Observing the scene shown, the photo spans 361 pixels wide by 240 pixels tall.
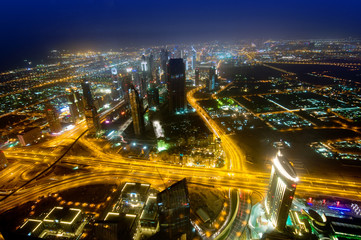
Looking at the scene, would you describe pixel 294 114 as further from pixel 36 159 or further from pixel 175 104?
pixel 36 159

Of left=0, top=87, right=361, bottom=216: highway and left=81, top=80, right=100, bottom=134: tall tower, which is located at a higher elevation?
left=81, top=80, right=100, bottom=134: tall tower

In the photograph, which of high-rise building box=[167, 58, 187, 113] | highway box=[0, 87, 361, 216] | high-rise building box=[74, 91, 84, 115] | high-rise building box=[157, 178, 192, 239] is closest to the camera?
high-rise building box=[157, 178, 192, 239]

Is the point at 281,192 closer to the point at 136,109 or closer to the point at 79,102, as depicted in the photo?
the point at 136,109

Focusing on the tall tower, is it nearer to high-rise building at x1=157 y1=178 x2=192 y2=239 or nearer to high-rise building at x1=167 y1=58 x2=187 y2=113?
high-rise building at x1=167 y1=58 x2=187 y2=113

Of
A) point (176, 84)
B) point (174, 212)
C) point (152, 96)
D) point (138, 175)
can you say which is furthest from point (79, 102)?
point (174, 212)

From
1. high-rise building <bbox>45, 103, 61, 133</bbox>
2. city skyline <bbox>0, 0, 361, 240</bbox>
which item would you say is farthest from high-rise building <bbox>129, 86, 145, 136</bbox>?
high-rise building <bbox>45, 103, 61, 133</bbox>
